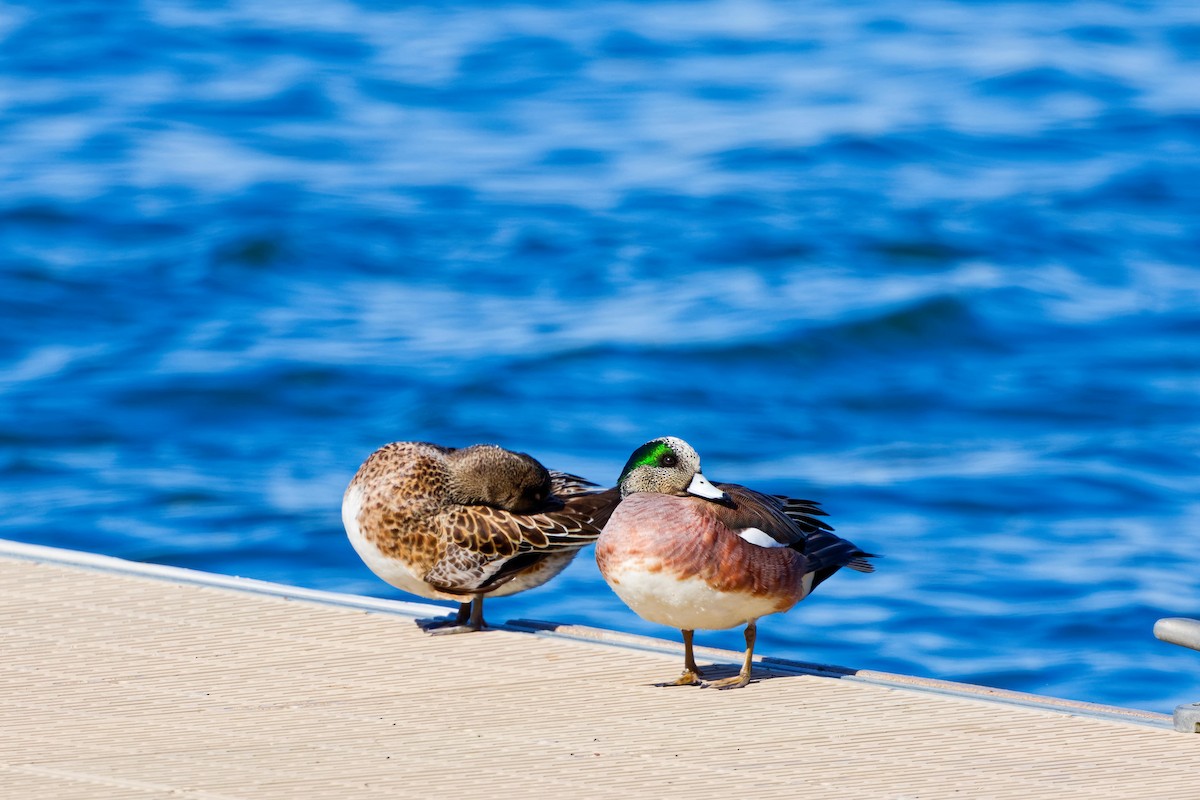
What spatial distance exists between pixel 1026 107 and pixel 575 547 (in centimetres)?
1888

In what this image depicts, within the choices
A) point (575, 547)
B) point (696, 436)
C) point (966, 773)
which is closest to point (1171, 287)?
point (696, 436)

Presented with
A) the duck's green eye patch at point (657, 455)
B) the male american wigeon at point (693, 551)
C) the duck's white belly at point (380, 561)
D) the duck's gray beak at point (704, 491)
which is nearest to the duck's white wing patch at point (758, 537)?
the male american wigeon at point (693, 551)

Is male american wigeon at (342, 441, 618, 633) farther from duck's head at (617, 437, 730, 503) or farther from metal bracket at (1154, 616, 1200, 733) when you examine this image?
metal bracket at (1154, 616, 1200, 733)

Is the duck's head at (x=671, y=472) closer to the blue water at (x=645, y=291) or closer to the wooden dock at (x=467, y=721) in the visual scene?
the wooden dock at (x=467, y=721)

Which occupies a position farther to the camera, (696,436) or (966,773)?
(696,436)

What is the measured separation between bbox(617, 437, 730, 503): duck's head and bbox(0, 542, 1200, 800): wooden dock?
51 cm

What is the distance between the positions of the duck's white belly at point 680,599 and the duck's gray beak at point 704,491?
26 cm

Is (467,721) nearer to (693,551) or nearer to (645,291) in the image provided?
(693,551)

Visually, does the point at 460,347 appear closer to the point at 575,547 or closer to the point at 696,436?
the point at 696,436

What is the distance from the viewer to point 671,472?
16.4 ft

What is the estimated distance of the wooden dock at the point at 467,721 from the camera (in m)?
4.11

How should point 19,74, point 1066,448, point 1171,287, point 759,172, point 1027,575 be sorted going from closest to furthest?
point 1027,575
point 1066,448
point 1171,287
point 759,172
point 19,74

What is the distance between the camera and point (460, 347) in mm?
15086

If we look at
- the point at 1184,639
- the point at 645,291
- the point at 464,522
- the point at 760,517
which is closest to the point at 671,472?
the point at 760,517
